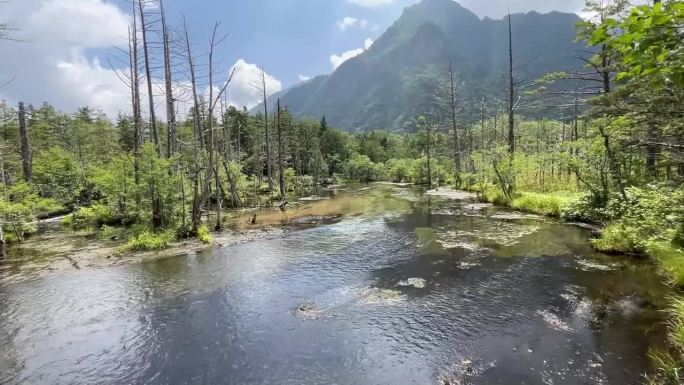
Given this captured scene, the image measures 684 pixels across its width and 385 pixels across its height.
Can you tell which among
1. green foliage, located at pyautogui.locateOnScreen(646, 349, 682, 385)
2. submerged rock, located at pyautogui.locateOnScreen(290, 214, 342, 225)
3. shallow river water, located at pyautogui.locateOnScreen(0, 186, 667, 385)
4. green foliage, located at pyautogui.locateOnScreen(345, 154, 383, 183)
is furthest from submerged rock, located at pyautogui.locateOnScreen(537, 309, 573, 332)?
green foliage, located at pyautogui.locateOnScreen(345, 154, 383, 183)

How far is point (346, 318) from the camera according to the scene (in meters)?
9.08

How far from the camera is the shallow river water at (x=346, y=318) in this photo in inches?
271

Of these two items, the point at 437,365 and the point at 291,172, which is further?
the point at 291,172

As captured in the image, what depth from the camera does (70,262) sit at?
1520 centimetres

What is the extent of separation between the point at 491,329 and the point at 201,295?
8.27 metres

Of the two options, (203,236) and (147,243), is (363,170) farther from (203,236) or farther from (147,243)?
(147,243)

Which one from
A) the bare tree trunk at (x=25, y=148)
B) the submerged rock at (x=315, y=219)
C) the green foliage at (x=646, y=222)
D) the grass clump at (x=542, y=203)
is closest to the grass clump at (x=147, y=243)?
the submerged rock at (x=315, y=219)

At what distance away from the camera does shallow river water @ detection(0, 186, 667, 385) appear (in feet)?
22.6

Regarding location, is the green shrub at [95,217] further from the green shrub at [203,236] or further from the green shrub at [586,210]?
the green shrub at [586,210]

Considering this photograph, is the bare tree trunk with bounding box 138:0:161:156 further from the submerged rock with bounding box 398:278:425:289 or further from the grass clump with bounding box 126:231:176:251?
the submerged rock with bounding box 398:278:425:289

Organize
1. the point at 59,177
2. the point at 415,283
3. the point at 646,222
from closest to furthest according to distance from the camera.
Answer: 1. the point at 646,222
2. the point at 415,283
3. the point at 59,177

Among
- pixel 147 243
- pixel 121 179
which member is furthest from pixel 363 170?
pixel 147 243

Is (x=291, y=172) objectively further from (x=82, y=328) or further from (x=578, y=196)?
(x=82, y=328)

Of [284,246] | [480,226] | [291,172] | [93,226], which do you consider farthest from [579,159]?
[291,172]
